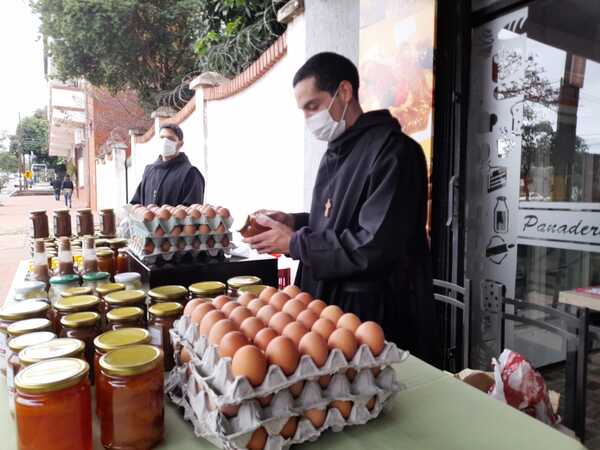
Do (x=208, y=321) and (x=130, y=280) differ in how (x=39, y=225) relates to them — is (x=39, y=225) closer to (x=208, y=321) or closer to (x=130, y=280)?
(x=130, y=280)

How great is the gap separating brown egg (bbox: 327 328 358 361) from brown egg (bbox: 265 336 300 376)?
91 millimetres

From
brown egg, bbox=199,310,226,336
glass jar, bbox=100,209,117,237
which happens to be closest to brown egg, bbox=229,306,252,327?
brown egg, bbox=199,310,226,336

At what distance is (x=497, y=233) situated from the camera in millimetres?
3359

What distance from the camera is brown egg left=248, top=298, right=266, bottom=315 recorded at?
3.90 ft

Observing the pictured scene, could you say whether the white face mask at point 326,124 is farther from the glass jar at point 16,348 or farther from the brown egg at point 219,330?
the glass jar at point 16,348

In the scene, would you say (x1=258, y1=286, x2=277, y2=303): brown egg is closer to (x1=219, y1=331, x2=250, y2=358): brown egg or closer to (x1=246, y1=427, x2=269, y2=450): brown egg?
(x1=219, y1=331, x2=250, y2=358): brown egg

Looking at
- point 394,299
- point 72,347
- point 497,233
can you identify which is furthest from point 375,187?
point 497,233

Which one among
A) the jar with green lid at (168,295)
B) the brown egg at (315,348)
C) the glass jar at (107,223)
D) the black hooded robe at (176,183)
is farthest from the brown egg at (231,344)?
the black hooded robe at (176,183)

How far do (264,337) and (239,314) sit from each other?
0.15 meters

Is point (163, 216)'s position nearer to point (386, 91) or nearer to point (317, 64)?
point (317, 64)

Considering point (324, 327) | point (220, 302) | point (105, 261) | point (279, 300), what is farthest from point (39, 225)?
point (324, 327)

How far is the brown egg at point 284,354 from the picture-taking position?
913mm

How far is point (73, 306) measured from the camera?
125 centimetres

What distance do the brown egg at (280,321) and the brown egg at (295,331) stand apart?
0.10ft
